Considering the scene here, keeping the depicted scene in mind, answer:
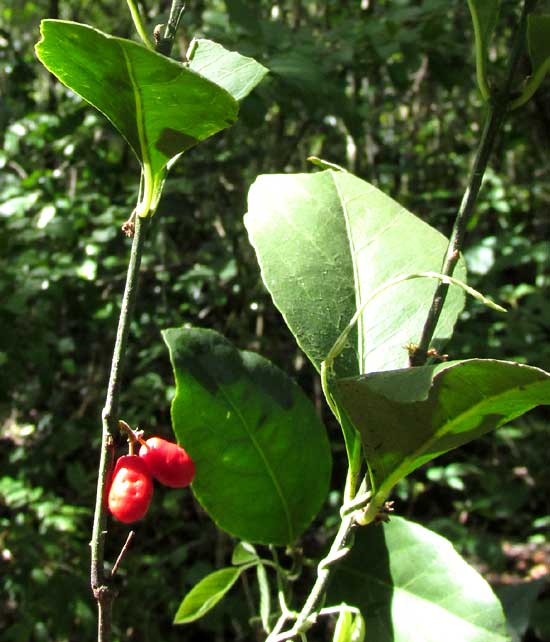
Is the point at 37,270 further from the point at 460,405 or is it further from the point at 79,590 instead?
the point at 460,405

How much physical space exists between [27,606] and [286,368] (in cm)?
118

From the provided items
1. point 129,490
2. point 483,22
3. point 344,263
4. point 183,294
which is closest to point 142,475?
point 129,490

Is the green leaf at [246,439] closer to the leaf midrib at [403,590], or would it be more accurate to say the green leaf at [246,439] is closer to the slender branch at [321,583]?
the leaf midrib at [403,590]

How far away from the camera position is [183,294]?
105 inches

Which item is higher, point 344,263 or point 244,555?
point 344,263

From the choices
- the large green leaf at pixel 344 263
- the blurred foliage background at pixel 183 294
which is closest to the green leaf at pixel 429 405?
the large green leaf at pixel 344 263

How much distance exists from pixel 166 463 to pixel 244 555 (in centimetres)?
24

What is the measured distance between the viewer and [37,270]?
198 cm

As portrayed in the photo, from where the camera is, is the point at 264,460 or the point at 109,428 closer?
the point at 109,428

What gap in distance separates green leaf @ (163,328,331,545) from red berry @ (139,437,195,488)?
74mm

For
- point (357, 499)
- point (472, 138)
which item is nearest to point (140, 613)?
point (357, 499)

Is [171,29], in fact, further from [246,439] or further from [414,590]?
[414,590]

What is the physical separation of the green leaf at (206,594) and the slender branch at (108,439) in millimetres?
249

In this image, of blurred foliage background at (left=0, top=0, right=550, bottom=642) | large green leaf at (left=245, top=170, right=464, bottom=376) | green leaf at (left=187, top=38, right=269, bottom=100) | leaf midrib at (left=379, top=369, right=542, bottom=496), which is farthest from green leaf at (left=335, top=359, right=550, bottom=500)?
blurred foliage background at (left=0, top=0, right=550, bottom=642)
